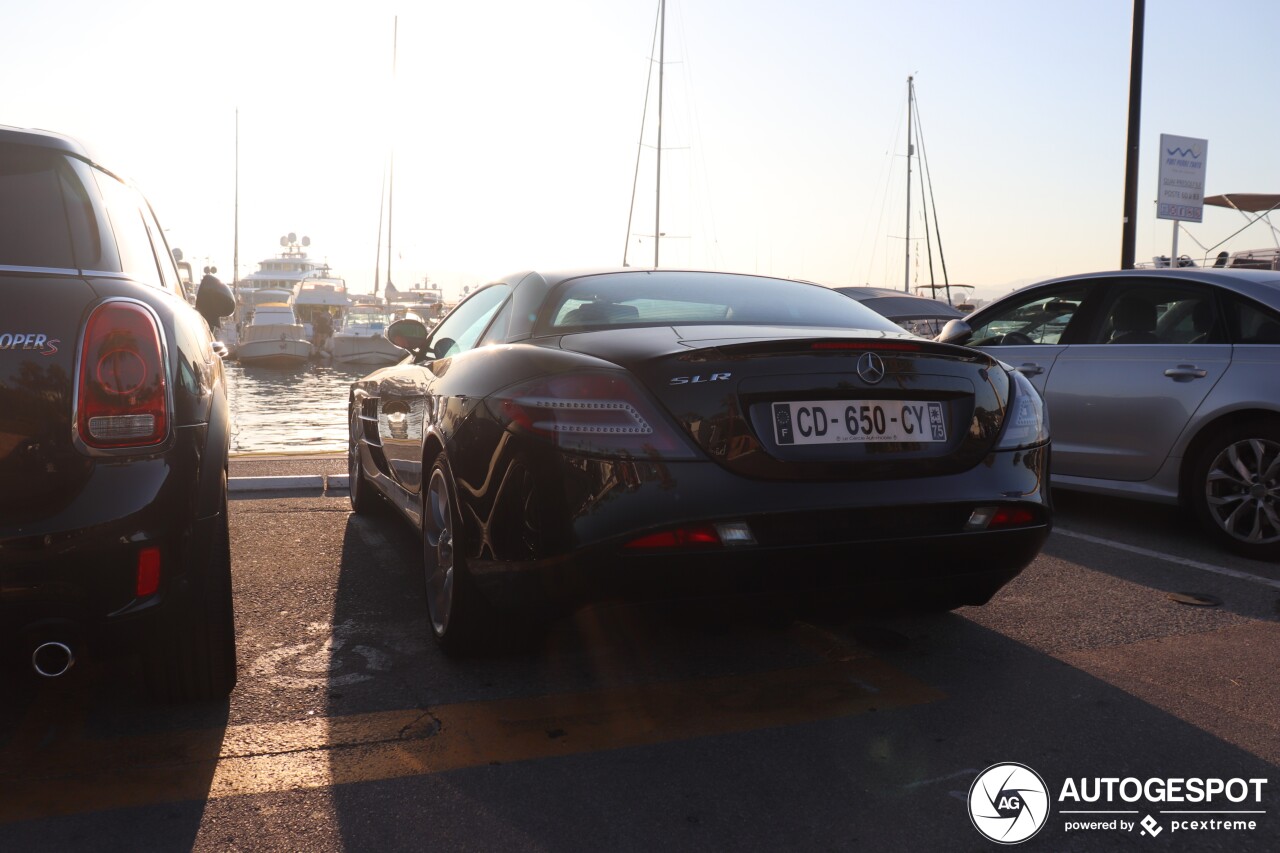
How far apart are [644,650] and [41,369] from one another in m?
2.00

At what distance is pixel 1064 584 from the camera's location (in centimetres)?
451

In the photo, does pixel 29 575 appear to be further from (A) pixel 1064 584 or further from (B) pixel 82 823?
(A) pixel 1064 584

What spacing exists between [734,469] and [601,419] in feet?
1.19

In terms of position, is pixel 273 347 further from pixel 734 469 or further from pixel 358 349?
pixel 734 469

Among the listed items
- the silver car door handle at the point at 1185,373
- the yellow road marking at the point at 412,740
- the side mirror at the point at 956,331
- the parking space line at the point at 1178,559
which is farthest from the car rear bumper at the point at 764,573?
the silver car door handle at the point at 1185,373

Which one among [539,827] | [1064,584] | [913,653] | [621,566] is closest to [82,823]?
[539,827]

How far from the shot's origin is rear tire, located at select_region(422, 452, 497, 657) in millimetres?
3275

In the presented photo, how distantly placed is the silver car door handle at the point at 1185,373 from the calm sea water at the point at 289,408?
6.61 m

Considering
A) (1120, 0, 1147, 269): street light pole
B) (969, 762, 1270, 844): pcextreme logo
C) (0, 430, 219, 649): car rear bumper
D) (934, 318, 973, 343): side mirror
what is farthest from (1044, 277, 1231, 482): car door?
(1120, 0, 1147, 269): street light pole

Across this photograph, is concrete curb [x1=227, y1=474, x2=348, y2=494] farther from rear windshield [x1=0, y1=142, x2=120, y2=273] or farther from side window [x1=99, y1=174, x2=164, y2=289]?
rear windshield [x1=0, y1=142, x2=120, y2=273]

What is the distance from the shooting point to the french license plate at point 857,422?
2875 millimetres

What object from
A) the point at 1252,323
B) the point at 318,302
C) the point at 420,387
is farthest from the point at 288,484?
the point at 318,302

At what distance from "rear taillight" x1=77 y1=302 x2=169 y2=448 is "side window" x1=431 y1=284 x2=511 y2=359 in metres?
1.53

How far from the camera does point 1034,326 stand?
21.0 feet
